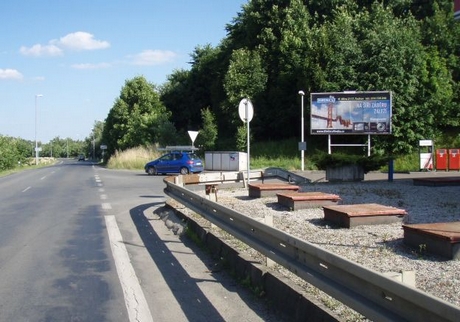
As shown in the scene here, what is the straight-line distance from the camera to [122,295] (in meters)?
6.33

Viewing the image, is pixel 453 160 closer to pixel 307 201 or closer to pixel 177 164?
pixel 177 164

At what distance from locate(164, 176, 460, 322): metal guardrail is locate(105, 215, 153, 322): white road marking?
1.58m

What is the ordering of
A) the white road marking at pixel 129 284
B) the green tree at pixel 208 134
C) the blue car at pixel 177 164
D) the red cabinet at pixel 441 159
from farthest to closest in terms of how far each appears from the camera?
the green tree at pixel 208 134, the blue car at pixel 177 164, the red cabinet at pixel 441 159, the white road marking at pixel 129 284

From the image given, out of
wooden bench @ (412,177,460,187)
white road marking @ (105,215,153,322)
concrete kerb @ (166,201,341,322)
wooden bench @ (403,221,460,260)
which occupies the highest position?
wooden bench @ (412,177,460,187)

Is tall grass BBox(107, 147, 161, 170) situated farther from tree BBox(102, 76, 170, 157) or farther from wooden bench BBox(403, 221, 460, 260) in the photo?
wooden bench BBox(403, 221, 460, 260)

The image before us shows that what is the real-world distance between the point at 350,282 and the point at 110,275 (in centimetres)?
411

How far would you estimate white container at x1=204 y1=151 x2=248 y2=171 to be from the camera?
38125 mm

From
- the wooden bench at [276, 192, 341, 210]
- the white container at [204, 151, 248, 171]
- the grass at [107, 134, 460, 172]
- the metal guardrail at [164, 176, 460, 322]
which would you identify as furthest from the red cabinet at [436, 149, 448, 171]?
the metal guardrail at [164, 176, 460, 322]

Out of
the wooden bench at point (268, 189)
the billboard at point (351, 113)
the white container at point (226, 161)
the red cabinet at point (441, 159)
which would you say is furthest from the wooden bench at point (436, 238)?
the white container at point (226, 161)

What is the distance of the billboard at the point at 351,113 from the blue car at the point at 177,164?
Answer: 8.40 meters

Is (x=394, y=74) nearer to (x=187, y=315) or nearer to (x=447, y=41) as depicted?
(x=447, y=41)

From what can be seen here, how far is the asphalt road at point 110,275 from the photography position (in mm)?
5672

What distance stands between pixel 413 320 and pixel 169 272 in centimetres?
454

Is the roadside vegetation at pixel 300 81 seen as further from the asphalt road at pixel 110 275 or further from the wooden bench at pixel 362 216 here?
the asphalt road at pixel 110 275
